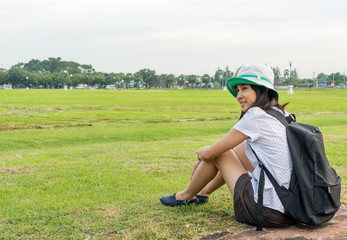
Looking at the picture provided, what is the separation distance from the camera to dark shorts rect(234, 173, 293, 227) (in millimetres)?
3706

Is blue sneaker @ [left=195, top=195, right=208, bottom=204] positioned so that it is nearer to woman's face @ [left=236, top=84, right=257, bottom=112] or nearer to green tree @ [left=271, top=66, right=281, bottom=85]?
woman's face @ [left=236, top=84, right=257, bottom=112]

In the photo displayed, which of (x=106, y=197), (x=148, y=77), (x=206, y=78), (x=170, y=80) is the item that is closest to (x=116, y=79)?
(x=148, y=77)

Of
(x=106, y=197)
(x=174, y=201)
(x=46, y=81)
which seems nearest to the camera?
(x=174, y=201)

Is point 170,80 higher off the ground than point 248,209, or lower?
higher

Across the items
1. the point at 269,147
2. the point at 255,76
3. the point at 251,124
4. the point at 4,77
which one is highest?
the point at 4,77

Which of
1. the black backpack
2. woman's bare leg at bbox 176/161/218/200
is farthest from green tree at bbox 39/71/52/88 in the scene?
the black backpack

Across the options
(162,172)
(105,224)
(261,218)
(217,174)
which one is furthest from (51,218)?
(162,172)

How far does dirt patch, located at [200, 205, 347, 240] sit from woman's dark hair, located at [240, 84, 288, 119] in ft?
3.48

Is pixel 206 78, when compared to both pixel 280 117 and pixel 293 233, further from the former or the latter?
pixel 293 233

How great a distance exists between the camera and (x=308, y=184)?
11.6ft

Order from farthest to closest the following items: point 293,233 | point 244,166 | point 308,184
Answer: point 244,166 → point 293,233 → point 308,184

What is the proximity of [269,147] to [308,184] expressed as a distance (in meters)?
0.44

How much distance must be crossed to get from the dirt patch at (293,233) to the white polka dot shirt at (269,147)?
8.3 inches

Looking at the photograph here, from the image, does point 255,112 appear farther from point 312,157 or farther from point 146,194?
point 146,194
